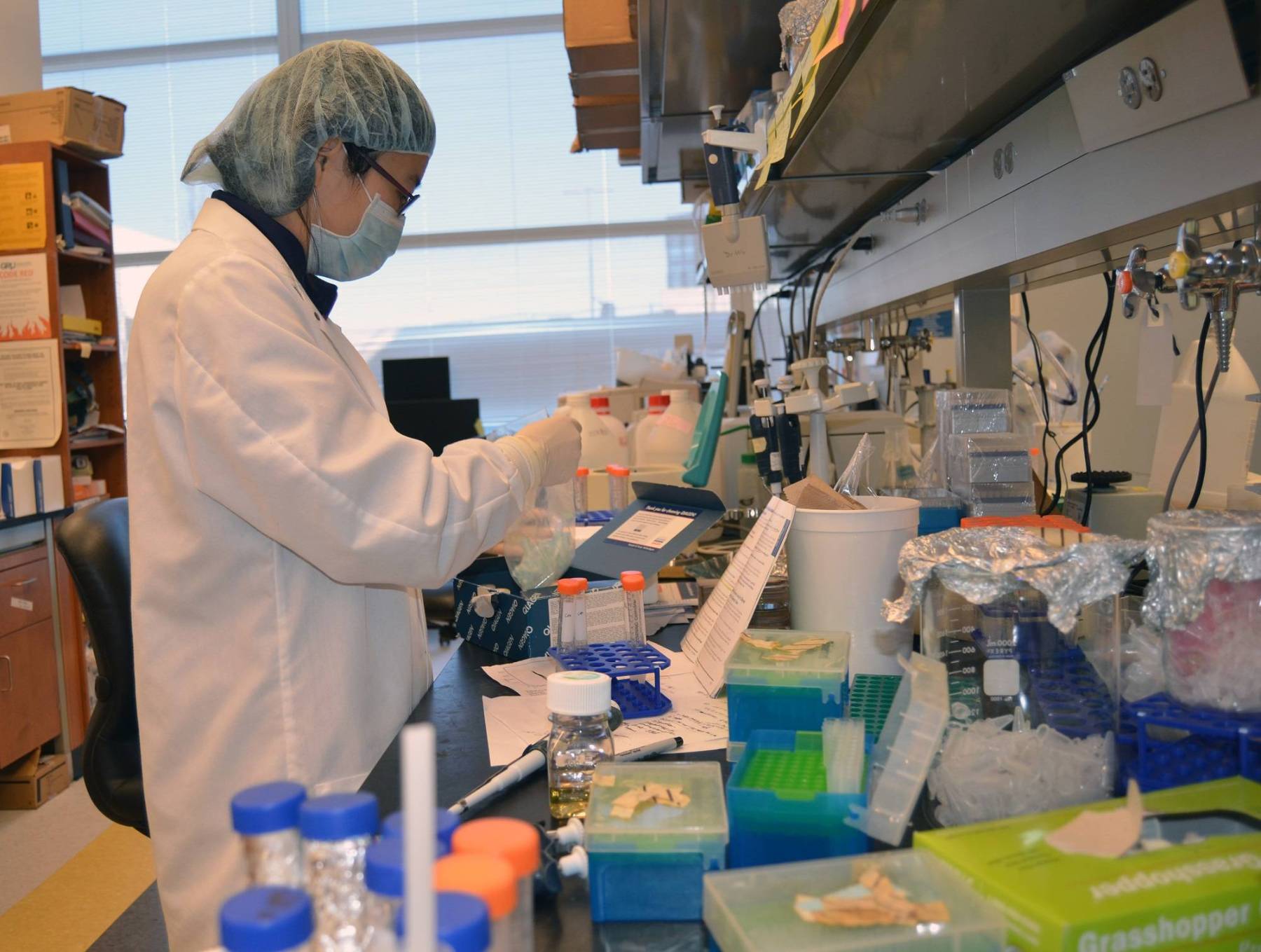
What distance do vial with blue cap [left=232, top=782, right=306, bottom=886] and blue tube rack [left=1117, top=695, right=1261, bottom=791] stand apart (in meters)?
0.61

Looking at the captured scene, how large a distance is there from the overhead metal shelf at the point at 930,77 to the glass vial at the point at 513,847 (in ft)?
2.62

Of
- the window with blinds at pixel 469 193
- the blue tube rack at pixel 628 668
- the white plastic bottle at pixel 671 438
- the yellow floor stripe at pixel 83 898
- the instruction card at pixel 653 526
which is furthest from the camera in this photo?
the window with blinds at pixel 469 193

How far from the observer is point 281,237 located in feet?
4.29

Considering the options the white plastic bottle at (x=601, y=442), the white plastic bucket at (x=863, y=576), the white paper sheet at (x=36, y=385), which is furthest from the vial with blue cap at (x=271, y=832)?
the white paper sheet at (x=36, y=385)

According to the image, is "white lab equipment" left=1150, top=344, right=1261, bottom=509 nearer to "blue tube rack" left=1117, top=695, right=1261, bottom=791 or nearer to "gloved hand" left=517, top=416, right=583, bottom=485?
"blue tube rack" left=1117, top=695, right=1261, bottom=791

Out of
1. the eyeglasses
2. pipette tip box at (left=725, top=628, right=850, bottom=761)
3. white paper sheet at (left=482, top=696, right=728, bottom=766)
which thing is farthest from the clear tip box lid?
the eyeglasses

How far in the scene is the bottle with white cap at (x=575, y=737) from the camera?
0.88 m

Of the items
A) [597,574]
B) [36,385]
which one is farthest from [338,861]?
[36,385]

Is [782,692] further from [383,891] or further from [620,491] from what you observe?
[620,491]

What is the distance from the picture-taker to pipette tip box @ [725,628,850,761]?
35.4 inches

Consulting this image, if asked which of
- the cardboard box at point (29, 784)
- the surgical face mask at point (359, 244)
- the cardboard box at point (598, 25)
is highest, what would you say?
the cardboard box at point (598, 25)

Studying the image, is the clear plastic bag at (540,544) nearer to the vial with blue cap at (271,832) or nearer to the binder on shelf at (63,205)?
the vial with blue cap at (271,832)

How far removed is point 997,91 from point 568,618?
2.96 ft

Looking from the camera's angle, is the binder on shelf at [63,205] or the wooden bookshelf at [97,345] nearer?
the binder on shelf at [63,205]
